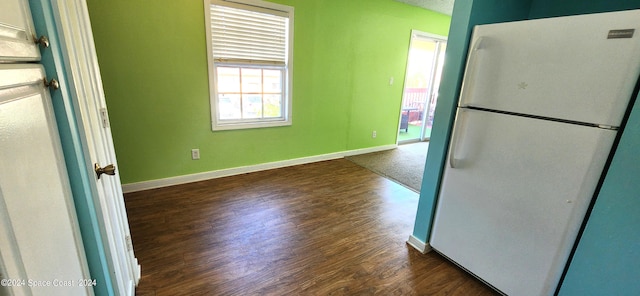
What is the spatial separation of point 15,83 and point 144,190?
8.34 feet

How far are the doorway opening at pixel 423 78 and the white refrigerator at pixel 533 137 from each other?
307cm

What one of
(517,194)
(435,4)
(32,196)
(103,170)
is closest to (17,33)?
(32,196)

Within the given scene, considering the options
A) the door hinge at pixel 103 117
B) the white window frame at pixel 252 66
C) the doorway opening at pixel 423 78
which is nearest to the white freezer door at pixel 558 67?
the door hinge at pixel 103 117

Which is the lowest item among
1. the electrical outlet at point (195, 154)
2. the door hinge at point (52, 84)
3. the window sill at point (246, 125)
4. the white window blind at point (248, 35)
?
the electrical outlet at point (195, 154)

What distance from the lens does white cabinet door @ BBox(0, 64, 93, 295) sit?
531 mm

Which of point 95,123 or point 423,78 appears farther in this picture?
point 423,78

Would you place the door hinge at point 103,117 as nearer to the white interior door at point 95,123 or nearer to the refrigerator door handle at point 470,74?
the white interior door at point 95,123

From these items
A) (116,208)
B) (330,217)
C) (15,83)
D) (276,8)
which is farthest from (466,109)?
(276,8)

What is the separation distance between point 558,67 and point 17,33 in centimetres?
197

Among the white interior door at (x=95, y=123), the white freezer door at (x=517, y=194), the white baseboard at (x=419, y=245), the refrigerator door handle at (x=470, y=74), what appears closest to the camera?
the white interior door at (x=95, y=123)

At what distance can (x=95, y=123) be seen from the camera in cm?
115

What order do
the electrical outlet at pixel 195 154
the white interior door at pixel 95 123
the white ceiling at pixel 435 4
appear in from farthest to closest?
the white ceiling at pixel 435 4, the electrical outlet at pixel 195 154, the white interior door at pixel 95 123

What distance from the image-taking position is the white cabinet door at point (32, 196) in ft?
1.74

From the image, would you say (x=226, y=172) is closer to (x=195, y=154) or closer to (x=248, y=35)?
(x=195, y=154)
